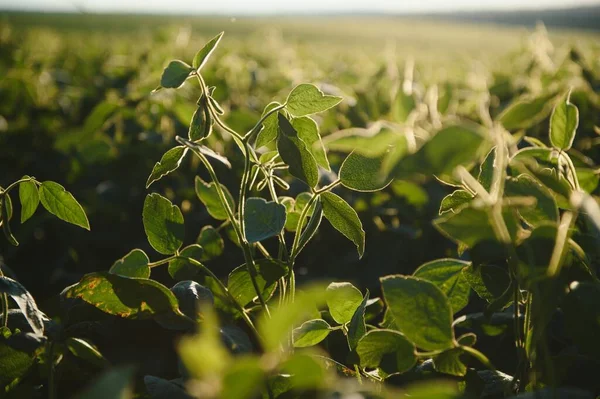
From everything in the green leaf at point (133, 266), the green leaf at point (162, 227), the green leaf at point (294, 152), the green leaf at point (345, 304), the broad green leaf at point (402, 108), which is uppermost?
the broad green leaf at point (402, 108)

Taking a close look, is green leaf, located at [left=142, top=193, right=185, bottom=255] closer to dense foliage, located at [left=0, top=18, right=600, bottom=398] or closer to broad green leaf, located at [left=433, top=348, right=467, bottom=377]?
dense foliage, located at [left=0, top=18, right=600, bottom=398]

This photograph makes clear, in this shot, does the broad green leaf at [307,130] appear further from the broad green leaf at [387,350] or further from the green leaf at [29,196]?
the green leaf at [29,196]

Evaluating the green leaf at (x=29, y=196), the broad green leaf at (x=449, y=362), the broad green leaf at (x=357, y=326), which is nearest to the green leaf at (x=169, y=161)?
the green leaf at (x=29, y=196)

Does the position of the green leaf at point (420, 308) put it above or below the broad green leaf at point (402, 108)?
below

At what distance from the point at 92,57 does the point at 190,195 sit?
12.2 feet

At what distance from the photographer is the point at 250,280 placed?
2.84 ft

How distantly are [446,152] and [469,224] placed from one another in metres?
0.12

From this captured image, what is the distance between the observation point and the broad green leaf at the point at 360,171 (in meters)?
0.75

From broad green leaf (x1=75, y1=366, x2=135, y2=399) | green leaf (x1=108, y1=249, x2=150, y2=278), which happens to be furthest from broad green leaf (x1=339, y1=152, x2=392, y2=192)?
broad green leaf (x1=75, y1=366, x2=135, y2=399)

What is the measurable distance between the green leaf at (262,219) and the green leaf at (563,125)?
0.39m

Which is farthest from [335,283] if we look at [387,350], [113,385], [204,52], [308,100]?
[113,385]

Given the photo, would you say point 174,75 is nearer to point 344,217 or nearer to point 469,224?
point 344,217

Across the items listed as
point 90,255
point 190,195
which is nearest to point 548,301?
point 190,195

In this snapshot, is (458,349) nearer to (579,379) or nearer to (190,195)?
(579,379)
